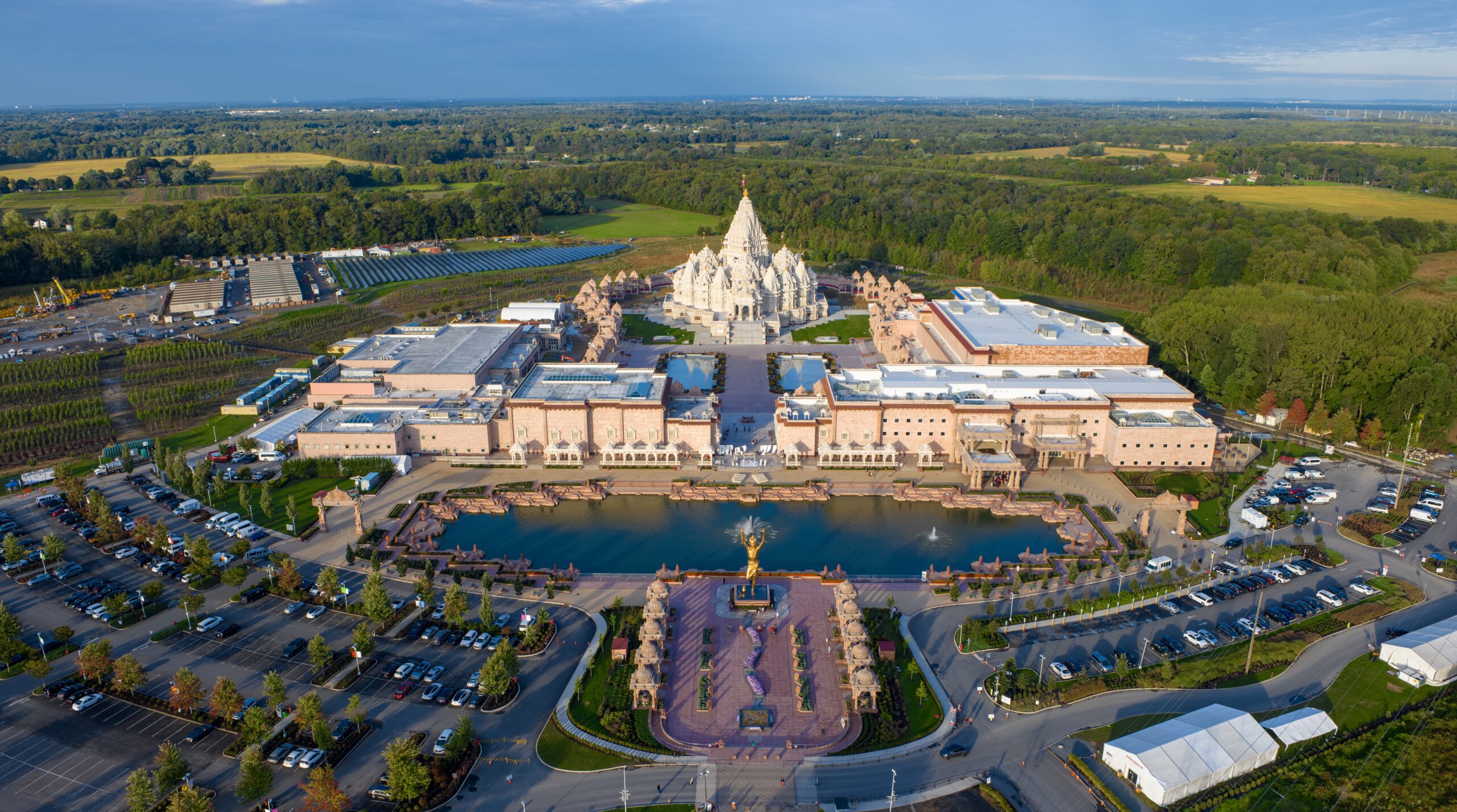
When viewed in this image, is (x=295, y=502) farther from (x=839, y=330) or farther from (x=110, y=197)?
(x=110, y=197)

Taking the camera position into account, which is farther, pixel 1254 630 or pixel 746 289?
pixel 746 289

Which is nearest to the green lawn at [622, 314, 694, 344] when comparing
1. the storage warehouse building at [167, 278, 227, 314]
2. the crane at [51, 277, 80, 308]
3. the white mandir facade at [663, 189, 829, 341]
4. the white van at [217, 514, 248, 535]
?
the white mandir facade at [663, 189, 829, 341]

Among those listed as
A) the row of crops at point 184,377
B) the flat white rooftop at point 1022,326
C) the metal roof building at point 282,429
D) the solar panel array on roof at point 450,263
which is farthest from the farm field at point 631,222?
the metal roof building at point 282,429

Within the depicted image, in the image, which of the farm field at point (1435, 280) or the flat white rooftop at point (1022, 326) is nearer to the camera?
the flat white rooftop at point (1022, 326)

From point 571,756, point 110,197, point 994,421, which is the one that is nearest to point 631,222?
point 110,197

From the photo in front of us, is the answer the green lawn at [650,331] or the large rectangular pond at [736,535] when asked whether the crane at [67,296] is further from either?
the large rectangular pond at [736,535]

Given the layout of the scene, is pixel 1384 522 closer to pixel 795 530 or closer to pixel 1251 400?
pixel 1251 400
